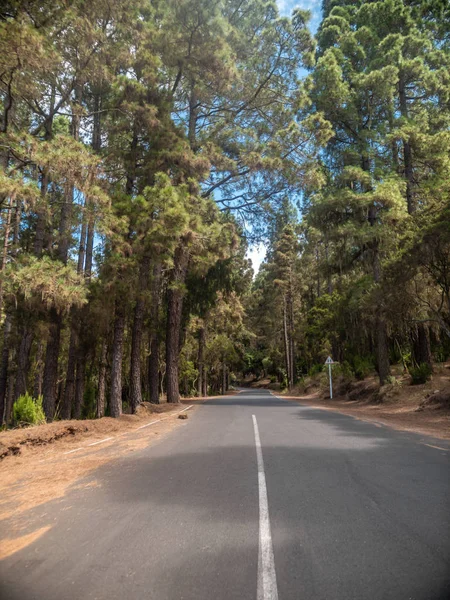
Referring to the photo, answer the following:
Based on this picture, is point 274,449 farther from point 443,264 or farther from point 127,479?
point 443,264

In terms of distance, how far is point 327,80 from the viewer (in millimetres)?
22031

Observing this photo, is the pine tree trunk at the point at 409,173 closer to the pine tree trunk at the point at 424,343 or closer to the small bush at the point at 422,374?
the pine tree trunk at the point at 424,343

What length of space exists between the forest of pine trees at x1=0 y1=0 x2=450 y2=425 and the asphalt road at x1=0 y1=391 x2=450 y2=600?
23.0 ft

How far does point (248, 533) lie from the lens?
375cm

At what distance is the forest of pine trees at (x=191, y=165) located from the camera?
35.5 ft

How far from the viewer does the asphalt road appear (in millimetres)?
2893

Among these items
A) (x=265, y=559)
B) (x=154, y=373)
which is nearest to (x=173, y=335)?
(x=154, y=373)

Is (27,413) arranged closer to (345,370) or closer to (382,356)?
(382,356)

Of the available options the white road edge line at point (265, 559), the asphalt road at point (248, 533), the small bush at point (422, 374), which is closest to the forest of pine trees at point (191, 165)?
the small bush at point (422, 374)

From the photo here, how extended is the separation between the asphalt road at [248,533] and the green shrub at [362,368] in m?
19.4

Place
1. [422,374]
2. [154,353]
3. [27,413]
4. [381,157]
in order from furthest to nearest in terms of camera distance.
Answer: [381,157] → [154,353] → [422,374] → [27,413]

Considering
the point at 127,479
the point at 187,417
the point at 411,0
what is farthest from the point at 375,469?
the point at 411,0

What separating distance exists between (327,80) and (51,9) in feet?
58.7

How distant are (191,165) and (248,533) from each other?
15160 millimetres
